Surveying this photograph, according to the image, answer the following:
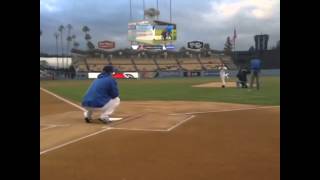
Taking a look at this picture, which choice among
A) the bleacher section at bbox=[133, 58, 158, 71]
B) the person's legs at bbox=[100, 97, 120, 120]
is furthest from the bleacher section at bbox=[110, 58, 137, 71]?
the person's legs at bbox=[100, 97, 120, 120]

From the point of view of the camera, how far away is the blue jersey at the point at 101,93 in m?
10.2

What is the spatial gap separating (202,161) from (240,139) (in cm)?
207

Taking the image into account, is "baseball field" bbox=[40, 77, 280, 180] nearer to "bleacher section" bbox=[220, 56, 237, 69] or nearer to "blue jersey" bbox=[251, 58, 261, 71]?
"blue jersey" bbox=[251, 58, 261, 71]

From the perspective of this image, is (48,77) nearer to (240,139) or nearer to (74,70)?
(74,70)

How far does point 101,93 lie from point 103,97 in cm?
11

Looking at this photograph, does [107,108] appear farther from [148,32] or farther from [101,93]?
[148,32]

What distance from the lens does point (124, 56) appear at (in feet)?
326

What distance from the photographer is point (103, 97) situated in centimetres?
1033

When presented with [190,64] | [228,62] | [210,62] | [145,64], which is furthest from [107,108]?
[228,62]

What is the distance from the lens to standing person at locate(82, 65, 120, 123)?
33.5ft

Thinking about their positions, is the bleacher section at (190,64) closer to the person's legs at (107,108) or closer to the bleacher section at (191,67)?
the bleacher section at (191,67)

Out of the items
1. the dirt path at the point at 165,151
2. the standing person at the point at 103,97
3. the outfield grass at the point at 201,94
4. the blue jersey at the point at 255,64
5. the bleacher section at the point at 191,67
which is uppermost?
the bleacher section at the point at 191,67

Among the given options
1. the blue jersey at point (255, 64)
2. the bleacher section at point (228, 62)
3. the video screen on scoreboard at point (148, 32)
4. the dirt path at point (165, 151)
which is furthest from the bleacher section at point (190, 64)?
the dirt path at point (165, 151)
